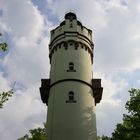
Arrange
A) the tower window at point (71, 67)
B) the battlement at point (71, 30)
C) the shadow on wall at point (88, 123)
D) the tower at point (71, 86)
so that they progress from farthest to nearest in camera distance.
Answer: the battlement at point (71, 30), the tower window at point (71, 67), the tower at point (71, 86), the shadow on wall at point (88, 123)

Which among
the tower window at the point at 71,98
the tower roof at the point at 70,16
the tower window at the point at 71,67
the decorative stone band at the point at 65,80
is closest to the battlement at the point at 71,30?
the tower roof at the point at 70,16

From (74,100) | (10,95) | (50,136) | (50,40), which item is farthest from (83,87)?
(10,95)

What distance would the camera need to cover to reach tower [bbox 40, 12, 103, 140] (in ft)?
92.0

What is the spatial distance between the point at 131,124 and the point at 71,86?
273 inches

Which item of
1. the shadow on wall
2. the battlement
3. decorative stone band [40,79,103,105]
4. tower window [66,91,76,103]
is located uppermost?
the battlement

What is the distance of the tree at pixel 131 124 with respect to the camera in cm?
2873

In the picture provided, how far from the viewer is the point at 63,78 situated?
31094mm

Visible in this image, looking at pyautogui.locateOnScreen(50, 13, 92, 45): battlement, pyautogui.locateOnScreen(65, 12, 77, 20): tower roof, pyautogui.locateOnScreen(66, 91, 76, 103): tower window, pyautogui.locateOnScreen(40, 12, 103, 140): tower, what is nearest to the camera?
pyautogui.locateOnScreen(40, 12, 103, 140): tower

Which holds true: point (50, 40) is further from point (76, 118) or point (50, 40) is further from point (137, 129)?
point (137, 129)

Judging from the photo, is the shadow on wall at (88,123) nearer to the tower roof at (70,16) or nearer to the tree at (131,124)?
the tree at (131,124)

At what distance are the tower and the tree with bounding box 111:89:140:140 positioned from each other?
3217 millimetres

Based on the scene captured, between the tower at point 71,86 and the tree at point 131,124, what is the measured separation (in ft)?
10.6

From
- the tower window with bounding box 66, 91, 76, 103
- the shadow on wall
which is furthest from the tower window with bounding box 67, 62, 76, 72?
the shadow on wall

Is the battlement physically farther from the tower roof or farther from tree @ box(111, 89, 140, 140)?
tree @ box(111, 89, 140, 140)
